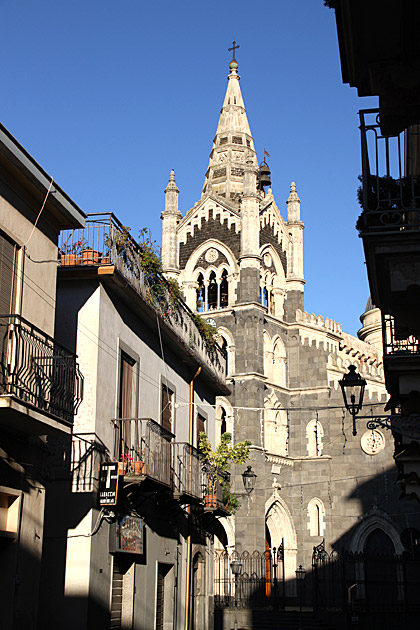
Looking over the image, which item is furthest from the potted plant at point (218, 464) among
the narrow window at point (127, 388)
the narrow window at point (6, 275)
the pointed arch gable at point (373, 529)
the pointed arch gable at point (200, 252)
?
the pointed arch gable at point (200, 252)

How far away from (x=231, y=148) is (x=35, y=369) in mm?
45102

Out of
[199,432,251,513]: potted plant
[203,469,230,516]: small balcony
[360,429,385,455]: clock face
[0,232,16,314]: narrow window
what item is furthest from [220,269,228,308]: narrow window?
[0,232,16,314]: narrow window

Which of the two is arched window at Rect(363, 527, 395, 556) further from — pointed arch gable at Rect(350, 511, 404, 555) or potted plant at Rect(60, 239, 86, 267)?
potted plant at Rect(60, 239, 86, 267)

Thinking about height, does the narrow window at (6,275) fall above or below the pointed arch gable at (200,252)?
below

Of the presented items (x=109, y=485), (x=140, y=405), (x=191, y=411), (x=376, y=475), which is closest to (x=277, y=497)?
(x=376, y=475)

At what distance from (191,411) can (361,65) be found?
47.6 ft

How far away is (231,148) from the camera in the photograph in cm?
5528

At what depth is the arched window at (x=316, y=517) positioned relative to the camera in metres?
46.6

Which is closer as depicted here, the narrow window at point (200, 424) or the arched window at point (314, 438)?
the narrow window at point (200, 424)

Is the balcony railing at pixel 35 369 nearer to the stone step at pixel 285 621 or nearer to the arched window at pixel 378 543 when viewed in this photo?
the stone step at pixel 285 621

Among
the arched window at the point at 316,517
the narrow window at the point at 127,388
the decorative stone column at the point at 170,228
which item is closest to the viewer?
the narrow window at the point at 127,388

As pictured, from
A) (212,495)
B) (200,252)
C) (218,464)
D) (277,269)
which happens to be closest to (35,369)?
(212,495)

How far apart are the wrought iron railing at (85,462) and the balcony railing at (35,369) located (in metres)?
2.05

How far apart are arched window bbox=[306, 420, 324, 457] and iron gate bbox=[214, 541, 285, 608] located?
534 centimetres
